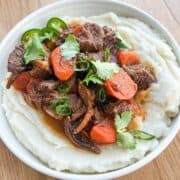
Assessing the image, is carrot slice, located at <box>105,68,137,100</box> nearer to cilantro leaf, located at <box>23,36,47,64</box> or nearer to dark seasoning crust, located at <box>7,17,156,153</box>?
dark seasoning crust, located at <box>7,17,156,153</box>

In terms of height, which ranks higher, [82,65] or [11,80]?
[11,80]

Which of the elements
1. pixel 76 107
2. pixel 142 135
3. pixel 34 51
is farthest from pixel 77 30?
pixel 142 135

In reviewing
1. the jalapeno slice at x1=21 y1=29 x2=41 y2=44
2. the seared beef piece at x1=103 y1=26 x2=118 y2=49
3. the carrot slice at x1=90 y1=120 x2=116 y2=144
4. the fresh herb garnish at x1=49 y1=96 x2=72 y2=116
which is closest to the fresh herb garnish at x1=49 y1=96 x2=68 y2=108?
the fresh herb garnish at x1=49 y1=96 x2=72 y2=116

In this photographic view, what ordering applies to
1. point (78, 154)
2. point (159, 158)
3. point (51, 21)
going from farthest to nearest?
point (51, 21) < point (159, 158) < point (78, 154)

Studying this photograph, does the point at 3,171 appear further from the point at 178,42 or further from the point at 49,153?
the point at 178,42

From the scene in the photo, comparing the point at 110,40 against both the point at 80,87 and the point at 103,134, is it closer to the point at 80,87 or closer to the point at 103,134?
the point at 80,87

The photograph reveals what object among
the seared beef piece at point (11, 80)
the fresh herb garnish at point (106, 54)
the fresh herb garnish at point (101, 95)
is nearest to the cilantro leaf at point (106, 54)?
the fresh herb garnish at point (106, 54)

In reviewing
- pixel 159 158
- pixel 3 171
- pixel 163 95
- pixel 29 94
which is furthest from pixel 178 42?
pixel 3 171
